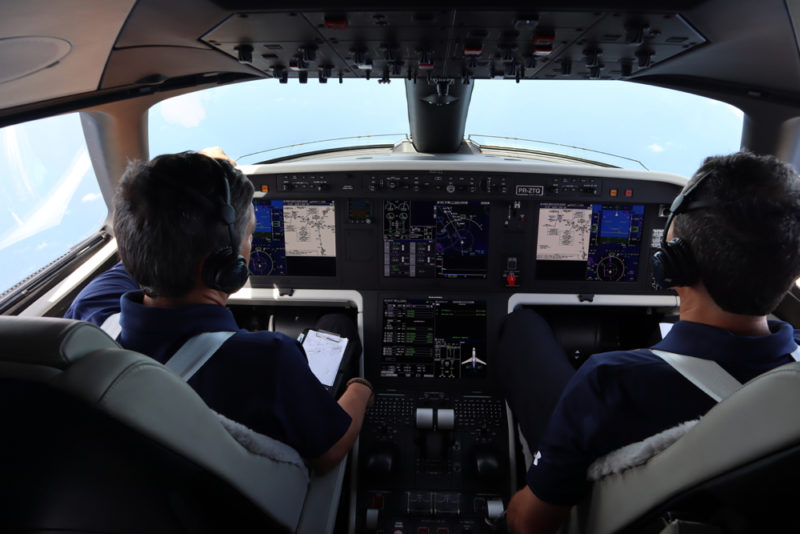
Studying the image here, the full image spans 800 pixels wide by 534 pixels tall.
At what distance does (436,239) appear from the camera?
2.34 meters

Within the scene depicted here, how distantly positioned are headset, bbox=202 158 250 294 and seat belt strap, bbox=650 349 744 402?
3.19ft

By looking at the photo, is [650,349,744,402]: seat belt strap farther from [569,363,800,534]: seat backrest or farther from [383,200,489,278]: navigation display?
[383,200,489,278]: navigation display

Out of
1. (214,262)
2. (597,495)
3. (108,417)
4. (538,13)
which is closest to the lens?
(108,417)

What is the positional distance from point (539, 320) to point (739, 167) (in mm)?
1291

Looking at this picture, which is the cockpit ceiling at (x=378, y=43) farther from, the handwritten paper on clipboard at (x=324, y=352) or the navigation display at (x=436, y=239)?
the handwritten paper on clipboard at (x=324, y=352)

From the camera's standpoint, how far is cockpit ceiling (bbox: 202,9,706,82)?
1.62 metres

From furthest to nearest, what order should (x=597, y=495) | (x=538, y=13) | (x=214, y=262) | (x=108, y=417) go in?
(x=538, y=13), (x=214, y=262), (x=597, y=495), (x=108, y=417)

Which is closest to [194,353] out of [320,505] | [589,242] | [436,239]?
[320,505]

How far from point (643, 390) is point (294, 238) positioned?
1828mm

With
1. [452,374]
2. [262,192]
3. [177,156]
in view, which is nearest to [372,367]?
[452,374]

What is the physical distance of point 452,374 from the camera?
236 cm

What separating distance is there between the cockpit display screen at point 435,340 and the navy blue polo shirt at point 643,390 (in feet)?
4.35

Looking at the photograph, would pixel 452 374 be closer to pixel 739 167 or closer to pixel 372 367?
pixel 372 367

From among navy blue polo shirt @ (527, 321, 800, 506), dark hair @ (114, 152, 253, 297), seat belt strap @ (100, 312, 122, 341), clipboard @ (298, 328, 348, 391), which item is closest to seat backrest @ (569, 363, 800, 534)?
navy blue polo shirt @ (527, 321, 800, 506)
